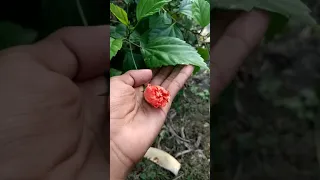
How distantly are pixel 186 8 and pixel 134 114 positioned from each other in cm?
32

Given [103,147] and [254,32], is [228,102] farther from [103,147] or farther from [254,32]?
[103,147]

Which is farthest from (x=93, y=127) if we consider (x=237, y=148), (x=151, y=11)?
(x=151, y=11)

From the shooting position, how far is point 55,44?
2.34 feet

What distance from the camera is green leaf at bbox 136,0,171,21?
3.36ft

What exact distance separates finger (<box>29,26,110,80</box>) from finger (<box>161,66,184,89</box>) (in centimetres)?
28

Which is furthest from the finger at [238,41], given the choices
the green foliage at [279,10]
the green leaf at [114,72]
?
the green leaf at [114,72]

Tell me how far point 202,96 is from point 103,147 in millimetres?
384

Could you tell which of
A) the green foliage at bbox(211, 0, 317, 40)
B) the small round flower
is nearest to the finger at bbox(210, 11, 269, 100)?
the green foliage at bbox(211, 0, 317, 40)

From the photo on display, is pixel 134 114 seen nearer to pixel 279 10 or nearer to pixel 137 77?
pixel 137 77

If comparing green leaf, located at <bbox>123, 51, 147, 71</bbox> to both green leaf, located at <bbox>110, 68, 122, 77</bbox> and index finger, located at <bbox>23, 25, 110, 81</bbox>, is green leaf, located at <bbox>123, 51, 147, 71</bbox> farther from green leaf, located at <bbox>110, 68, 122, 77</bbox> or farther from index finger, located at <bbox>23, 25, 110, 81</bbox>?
index finger, located at <bbox>23, 25, 110, 81</bbox>

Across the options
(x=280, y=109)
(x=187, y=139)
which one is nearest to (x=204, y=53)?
(x=187, y=139)

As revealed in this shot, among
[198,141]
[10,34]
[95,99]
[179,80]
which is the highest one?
[10,34]

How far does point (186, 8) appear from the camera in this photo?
1065mm

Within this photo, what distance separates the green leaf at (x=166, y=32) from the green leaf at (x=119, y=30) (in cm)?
7
